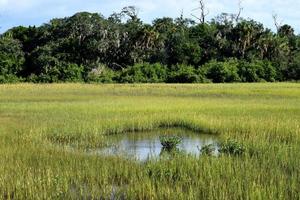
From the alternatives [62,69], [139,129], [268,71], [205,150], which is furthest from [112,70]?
[205,150]

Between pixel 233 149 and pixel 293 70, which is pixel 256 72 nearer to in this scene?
pixel 293 70

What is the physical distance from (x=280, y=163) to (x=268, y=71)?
50491 millimetres

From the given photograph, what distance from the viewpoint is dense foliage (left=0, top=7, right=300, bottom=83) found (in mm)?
59875

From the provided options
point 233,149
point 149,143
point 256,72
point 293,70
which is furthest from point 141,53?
point 233,149

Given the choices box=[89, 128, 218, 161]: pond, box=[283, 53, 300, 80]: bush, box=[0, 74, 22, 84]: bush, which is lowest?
box=[89, 128, 218, 161]: pond

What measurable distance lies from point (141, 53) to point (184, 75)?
812 cm

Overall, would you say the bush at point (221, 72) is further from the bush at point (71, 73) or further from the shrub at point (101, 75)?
the bush at point (71, 73)

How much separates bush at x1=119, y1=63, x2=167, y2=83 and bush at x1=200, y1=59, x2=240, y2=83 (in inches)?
184

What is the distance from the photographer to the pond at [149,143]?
14.2 metres

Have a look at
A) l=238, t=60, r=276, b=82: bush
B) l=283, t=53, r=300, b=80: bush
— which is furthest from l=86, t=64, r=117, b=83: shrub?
l=283, t=53, r=300, b=80: bush

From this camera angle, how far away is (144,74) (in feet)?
196

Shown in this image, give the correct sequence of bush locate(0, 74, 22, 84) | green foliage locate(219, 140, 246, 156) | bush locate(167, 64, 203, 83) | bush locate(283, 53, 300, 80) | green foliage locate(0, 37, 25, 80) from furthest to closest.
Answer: bush locate(283, 53, 300, 80), green foliage locate(0, 37, 25, 80), bush locate(167, 64, 203, 83), bush locate(0, 74, 22, 84), green foliage locate(219, 140, 246, 156)

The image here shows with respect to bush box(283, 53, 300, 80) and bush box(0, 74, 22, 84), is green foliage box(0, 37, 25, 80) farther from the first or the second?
bush box(283, 53, 300, 80)

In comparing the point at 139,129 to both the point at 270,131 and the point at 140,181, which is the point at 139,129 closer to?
the point at 270,131
